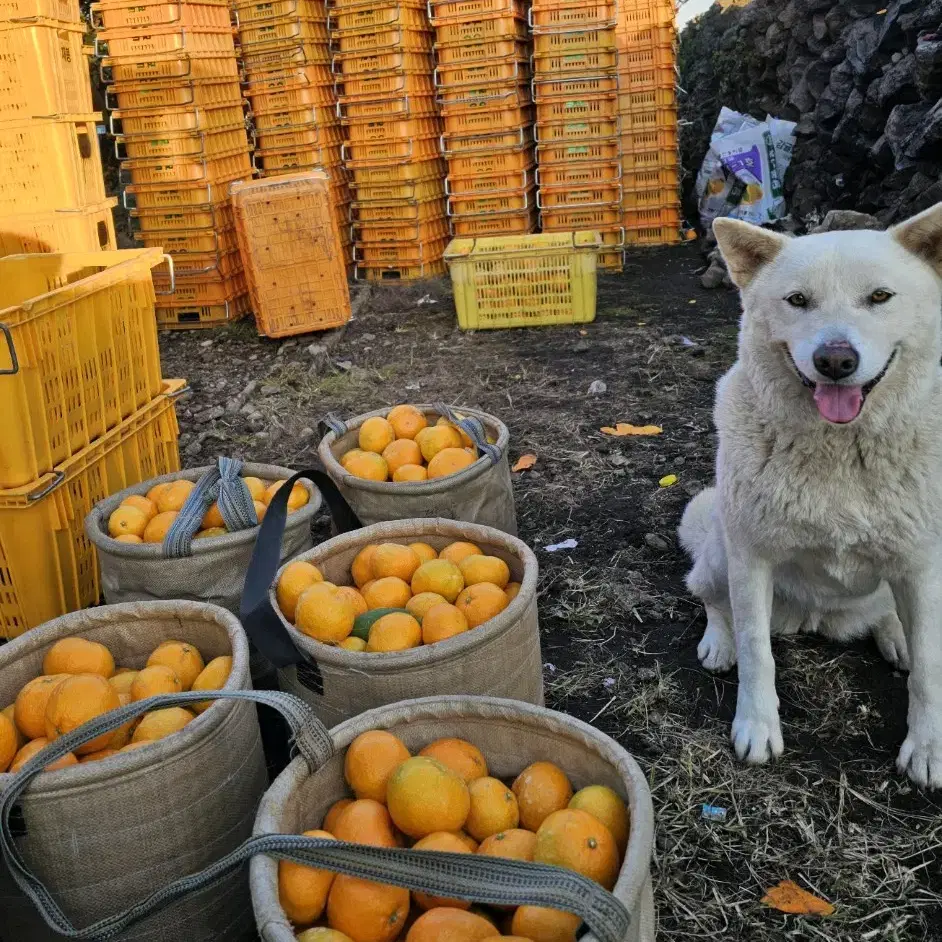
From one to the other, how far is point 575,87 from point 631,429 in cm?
522

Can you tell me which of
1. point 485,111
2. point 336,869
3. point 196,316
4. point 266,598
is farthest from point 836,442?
point 485,111

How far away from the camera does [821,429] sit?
246cm

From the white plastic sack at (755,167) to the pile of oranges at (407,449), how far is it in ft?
22.8

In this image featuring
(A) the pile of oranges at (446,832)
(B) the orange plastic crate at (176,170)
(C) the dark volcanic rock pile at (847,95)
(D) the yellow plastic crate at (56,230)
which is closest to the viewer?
(A) the pile of oranges at (446,832)

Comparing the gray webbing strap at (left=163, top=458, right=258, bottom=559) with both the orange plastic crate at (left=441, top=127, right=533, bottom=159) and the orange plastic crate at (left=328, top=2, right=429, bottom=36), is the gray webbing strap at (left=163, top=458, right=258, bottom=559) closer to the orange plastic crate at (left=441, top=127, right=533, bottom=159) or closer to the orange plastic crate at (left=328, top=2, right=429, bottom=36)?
the orange plastic crate at (left=441, top=127, right=533, bottom=159)

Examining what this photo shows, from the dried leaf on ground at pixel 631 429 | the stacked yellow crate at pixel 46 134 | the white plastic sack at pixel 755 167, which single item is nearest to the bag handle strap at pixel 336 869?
the dried leaf on ground at pixel 631 429

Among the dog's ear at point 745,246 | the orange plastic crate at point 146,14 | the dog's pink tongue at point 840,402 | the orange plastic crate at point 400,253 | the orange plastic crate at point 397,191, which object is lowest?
the dog's pink tongue at point 840,402

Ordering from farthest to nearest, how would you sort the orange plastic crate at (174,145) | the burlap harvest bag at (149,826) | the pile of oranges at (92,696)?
the orange plastic crate at (174,145), the pile of oranges at (92,696), the burlap harvest bag at (149,826)

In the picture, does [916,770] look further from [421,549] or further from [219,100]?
[219,100]

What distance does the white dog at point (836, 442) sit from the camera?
7.54 feet

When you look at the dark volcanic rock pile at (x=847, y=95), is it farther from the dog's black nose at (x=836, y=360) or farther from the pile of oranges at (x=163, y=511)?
the pile of oranges at (x=163, y=511)

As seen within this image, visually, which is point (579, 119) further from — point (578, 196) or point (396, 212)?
point (396, 212)

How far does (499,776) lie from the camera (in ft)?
6.70

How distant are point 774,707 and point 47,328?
282cm
